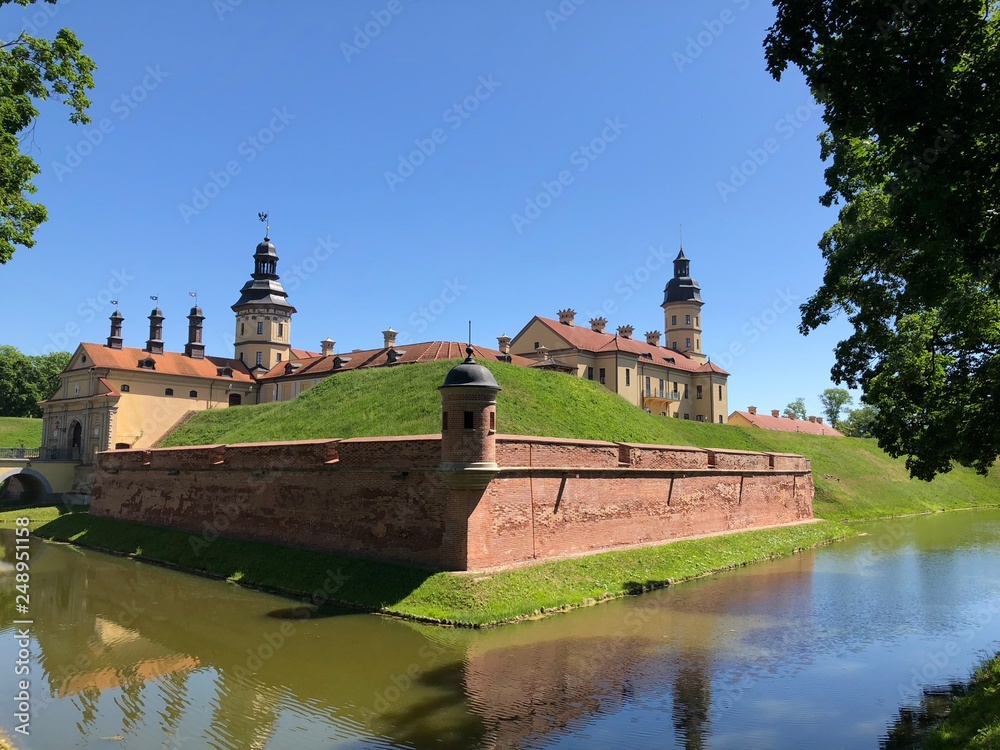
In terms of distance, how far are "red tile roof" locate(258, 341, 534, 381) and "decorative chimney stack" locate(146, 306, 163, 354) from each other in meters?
7.55

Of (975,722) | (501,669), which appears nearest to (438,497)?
(501,669)

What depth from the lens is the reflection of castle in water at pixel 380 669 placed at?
996cm

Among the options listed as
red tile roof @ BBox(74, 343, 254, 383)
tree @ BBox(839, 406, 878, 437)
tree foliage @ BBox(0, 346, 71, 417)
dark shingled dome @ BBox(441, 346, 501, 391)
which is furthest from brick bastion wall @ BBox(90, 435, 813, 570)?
tree @ BBox(839, 406, 878, 437)

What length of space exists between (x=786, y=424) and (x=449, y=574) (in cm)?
7552

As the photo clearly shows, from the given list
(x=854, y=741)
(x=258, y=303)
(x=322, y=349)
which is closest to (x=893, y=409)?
(x=854, y=741)

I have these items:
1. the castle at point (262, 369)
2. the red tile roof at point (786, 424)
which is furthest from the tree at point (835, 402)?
the castle at point (262, 369)

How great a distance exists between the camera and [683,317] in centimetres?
6806

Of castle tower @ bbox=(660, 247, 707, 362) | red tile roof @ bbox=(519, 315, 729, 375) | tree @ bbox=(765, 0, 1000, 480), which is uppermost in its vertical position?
castle tower @ bbox=(660, 247, 707, 362)

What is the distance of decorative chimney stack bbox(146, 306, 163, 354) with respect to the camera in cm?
5238

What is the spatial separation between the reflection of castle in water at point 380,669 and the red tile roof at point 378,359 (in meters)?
25.5

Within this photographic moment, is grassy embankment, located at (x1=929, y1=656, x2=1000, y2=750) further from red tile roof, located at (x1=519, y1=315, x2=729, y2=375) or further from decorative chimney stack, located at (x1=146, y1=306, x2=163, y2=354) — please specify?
decorative chimney stack, located at (x1=146, y1=306, x2=163, y2=354)

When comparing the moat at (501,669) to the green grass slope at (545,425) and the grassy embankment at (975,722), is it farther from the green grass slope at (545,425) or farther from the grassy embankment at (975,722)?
the green grass slope at (545,425)

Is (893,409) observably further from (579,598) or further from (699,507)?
(699,507)

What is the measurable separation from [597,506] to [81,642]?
42.6ft
